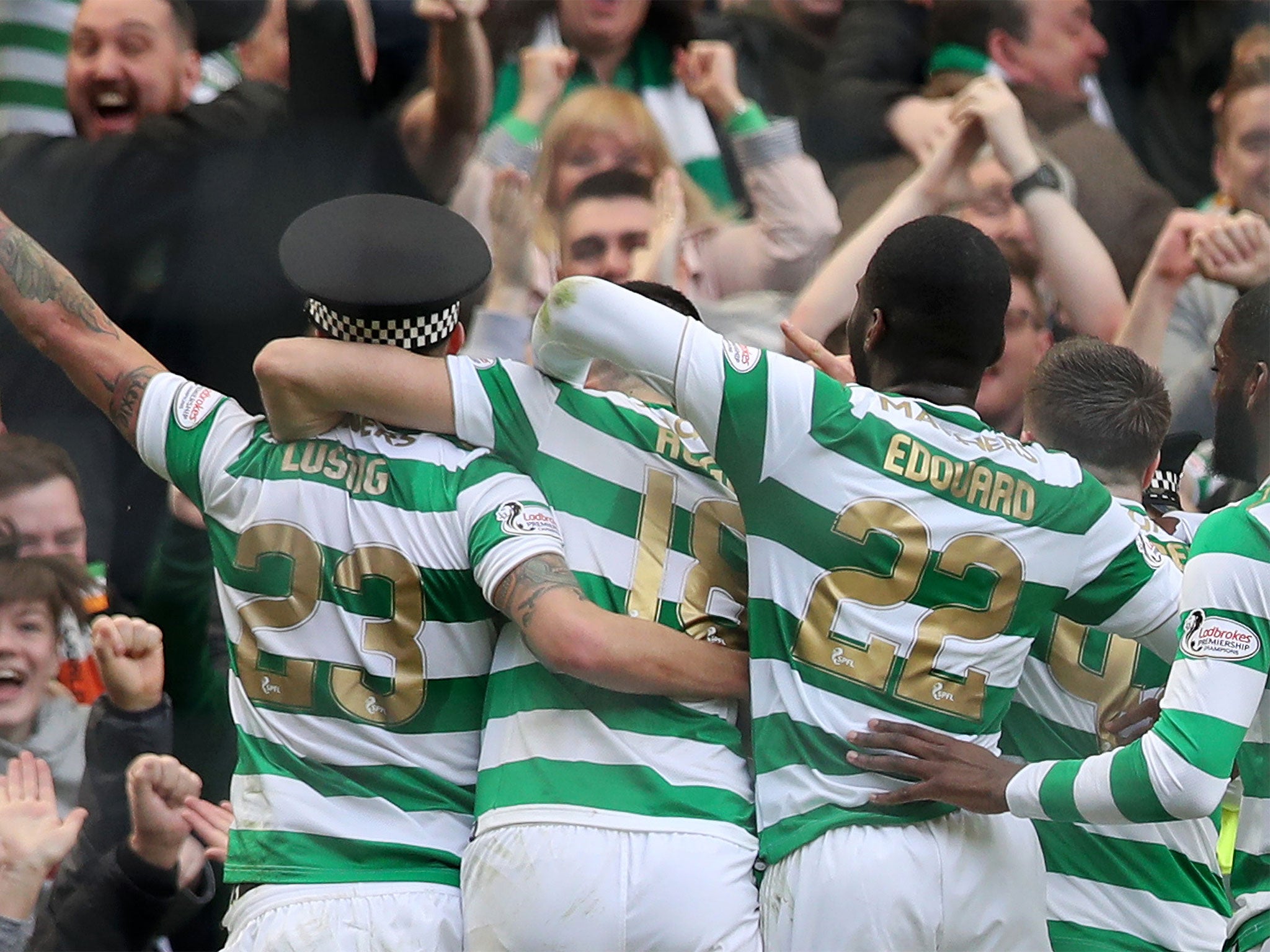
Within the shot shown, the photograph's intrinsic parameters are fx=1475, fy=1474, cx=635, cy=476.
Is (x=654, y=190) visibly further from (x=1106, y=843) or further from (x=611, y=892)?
(x=611, y=892)

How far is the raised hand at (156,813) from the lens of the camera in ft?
13.7

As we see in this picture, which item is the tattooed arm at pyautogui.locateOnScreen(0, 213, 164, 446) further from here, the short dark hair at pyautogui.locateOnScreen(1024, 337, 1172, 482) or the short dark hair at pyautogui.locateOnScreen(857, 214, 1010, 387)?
the short dark hair at pyautogui.locateOnScreen(1024, 337, 1172, 482)

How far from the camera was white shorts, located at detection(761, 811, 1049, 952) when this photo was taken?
243 centimetres

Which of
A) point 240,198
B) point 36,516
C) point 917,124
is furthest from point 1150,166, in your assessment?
point 36,516

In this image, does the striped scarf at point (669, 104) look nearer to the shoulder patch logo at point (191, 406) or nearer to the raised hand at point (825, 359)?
the raised hand at point (825, 359)

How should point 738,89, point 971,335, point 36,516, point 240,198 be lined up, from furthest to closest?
point 738,89 → point 240,198 → point 36,516 → point 971,335

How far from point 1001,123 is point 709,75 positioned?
1.05 meters

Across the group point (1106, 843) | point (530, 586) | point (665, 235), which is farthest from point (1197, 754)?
point (665, 235)

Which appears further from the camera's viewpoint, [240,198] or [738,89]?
[738,89]

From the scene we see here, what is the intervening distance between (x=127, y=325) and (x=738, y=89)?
87.9 inches

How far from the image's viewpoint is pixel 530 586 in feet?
8.23

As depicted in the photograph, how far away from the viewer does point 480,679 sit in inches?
107

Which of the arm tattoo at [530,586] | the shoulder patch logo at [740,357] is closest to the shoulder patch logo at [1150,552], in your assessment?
the shoulder patch logo at [740,357]

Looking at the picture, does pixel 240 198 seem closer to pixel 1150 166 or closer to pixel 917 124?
pixel 917 124
